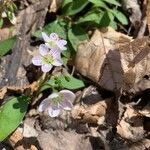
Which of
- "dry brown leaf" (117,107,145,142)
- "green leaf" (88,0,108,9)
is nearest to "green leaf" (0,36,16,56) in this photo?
"green leaf" (88,0,108,9)

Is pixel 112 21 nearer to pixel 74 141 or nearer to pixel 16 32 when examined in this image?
pixel 16 32

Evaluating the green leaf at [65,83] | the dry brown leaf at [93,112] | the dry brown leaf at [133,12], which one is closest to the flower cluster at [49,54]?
the green leaf at [65,83]

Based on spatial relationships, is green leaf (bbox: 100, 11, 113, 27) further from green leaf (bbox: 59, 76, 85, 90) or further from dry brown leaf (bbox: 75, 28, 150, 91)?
green leaf (bbox: 59, 76, 85, 90)

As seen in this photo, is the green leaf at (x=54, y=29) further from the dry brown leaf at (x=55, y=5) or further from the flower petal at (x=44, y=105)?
Result: the flower petal at (x=44, y=105)

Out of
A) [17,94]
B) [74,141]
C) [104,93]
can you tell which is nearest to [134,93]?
[104,93]

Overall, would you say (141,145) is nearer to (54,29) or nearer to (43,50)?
(43,50)

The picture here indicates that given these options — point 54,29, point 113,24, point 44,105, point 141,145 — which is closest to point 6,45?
point 54,29

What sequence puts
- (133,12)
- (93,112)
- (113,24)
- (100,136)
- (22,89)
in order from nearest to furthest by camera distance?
→ (100,136) < (93,112) < (22,89) < (113,24) < (133,12)

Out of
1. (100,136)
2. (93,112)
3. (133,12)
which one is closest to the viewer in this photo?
(100,136)
